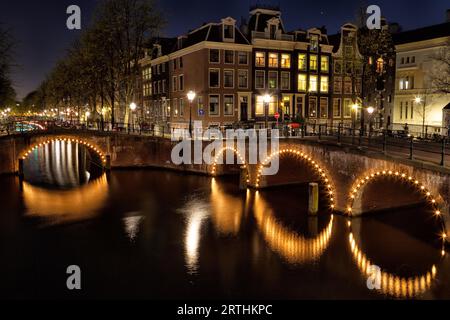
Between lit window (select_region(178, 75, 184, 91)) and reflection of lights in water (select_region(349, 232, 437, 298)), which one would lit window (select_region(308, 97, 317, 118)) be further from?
reflection of lights in water (select_region(349, 232, 437, 298))

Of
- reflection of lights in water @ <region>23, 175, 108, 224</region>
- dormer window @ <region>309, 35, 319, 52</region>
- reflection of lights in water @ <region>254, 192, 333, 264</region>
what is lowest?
reflection of lights in water @ <region>254, 192, 333, 264</region>

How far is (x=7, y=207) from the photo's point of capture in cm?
2678

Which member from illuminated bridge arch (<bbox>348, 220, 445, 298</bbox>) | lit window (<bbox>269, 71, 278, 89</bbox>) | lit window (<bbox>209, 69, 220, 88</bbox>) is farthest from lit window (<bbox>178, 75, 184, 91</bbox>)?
illuminated bridge arch (<bbox>348, 220, 445, 298</bbox>)

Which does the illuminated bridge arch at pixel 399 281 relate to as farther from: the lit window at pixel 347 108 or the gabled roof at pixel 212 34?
the lit window at pixel 347 108

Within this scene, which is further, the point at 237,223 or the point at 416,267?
the point at 237,223

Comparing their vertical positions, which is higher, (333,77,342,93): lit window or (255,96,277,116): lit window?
(333,77,342,93): lit window

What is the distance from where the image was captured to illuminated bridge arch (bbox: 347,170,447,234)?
1823 centimetres

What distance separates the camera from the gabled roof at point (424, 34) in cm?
4600

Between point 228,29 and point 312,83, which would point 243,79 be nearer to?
point 228,29

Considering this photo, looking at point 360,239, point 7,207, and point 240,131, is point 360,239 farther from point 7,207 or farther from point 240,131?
point 7,207

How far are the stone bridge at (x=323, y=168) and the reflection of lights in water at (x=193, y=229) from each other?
5.79 metres

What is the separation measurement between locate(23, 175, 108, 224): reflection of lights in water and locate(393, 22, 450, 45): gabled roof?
37.1 meters

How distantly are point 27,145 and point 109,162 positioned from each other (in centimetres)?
704
